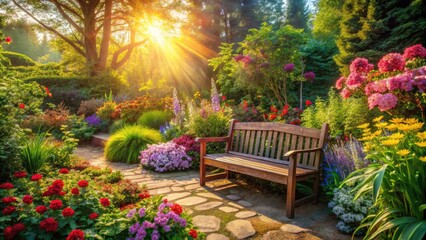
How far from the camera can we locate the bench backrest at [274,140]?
3.66m

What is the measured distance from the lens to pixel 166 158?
5398 mm

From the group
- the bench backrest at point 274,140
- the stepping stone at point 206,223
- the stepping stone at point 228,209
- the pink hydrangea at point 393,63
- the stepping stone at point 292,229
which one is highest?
the pink hydrangea at point 393,63

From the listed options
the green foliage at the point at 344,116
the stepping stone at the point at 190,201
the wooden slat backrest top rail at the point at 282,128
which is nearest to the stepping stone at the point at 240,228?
the stepping stone at the point at 190,201

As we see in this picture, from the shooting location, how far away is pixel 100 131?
9.83 meters

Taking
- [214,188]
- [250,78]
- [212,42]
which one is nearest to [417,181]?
[214,188]

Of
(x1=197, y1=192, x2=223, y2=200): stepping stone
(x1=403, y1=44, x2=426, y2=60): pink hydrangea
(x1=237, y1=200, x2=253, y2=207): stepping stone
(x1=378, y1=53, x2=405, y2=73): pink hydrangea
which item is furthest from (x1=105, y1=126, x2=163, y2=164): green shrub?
(x1=403, y1=44, x2=426, y2=60): pink hydrangea

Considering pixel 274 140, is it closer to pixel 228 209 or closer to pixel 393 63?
pixel 228 209

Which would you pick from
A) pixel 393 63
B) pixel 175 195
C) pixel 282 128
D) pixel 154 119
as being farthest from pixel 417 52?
pixel 154 119

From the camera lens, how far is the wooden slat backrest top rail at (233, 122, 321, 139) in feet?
12.1

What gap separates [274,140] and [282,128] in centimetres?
24

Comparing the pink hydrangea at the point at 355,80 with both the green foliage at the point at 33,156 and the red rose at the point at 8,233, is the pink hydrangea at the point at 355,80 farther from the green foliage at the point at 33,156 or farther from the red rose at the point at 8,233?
the green foliage at the point at 33,156

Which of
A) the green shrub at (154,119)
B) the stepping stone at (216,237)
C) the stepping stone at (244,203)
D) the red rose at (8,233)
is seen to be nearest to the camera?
the red rose at (8,233)

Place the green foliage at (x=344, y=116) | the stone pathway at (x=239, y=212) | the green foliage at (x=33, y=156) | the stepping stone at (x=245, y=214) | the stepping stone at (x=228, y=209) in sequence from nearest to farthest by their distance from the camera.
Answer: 1. the stone pathway at (x=239, y=212)
2. the stepping stone at (x=245, y=214)
3. the stepping stone at (x=228, y=209)
4. the green foliage at (x=33, y=156)
5. the green foliage at (x=344, y=116)

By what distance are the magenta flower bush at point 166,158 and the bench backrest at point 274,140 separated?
1.15m
